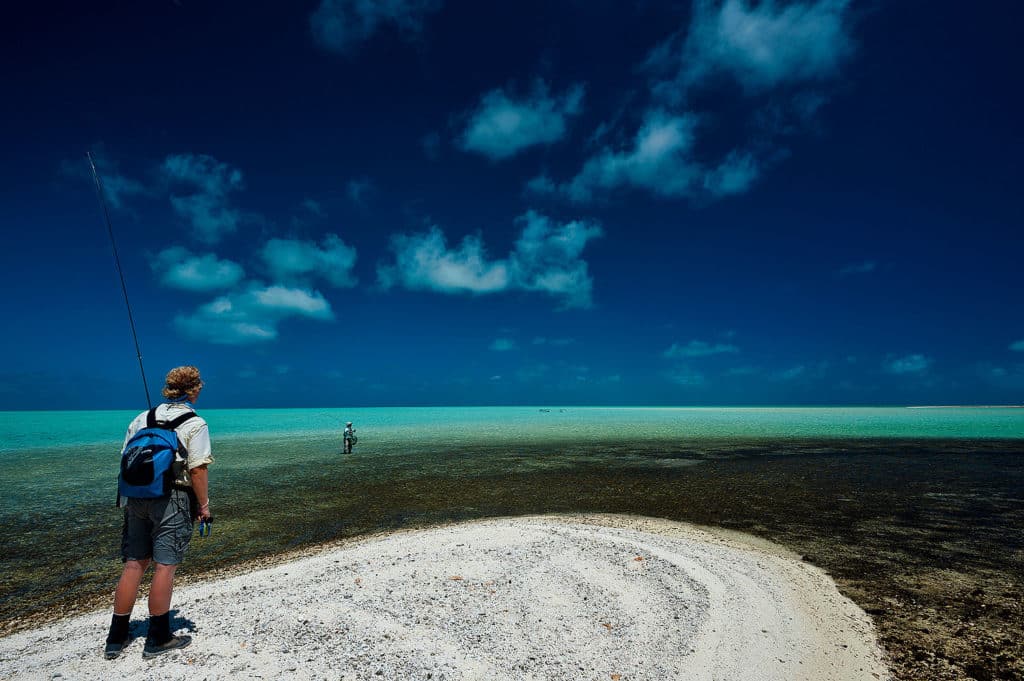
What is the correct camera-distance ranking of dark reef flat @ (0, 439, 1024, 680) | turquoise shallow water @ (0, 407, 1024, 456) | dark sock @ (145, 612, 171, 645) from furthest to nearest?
1. turquoise shallow water @ (0, 407, 1024, 456)
2. dark reef flat @ (0, 439, 1024, 680)
3. dark sock @ (145, 612, 171, 645)

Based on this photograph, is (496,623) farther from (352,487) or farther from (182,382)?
(352,487)

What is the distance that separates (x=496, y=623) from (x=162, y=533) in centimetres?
431

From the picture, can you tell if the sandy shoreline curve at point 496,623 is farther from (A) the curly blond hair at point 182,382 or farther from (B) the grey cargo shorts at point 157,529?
(A) the curly blond hair at point 182,382

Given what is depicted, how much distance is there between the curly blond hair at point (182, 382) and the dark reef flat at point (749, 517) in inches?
206

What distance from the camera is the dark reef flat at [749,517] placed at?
7.58 meters

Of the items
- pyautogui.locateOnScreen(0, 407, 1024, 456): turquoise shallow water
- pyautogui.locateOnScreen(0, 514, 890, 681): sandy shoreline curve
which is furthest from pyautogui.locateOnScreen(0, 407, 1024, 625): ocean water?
pyautogui.locateOnScreen(0, 407, 1024, 456): turquoise shallow water

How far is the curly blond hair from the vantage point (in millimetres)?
5934

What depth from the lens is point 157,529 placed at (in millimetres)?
5504

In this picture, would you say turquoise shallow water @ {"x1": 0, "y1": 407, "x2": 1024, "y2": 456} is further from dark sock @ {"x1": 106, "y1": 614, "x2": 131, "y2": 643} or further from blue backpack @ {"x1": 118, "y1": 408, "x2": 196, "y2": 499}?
blue backpack @ {"x1": 118, "y1": 408, "x2": 196, "y2": 499}

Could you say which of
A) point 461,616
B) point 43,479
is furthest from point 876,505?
point 43,479

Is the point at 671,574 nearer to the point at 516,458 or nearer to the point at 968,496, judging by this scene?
the point at 968,496

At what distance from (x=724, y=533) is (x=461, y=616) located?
28.0ft

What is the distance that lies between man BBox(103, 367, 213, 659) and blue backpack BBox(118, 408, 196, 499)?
0.27 feet

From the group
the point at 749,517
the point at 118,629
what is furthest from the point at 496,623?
the point at 749,517
